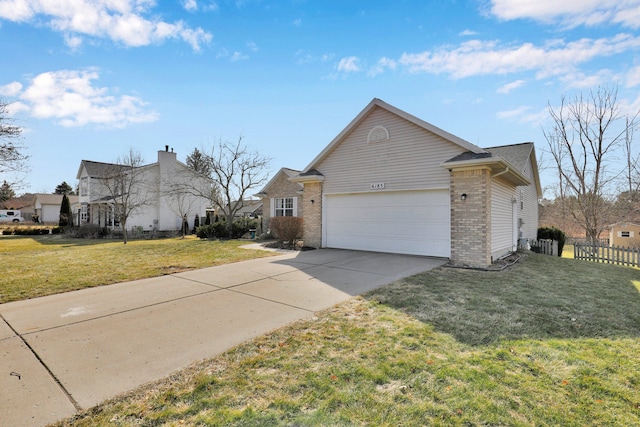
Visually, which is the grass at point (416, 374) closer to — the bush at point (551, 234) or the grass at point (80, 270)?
the grass at point (80, 270)

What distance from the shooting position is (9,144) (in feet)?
32.8

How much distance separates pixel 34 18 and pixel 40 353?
10318 mm

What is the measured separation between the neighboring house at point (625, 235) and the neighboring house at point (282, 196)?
30.7 m

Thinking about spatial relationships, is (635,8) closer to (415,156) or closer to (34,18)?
(415,156)

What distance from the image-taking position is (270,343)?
386 centimetres

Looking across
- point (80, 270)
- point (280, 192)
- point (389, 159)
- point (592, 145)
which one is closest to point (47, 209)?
point (280, 192)

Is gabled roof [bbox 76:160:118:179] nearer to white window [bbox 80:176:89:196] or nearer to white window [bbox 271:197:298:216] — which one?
white window [bbox 80:176:89:196]

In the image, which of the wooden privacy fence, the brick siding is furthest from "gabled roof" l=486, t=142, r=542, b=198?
the brick siding

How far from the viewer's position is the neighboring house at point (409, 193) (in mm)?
9422

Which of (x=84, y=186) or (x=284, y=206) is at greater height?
(x=84, y=186)

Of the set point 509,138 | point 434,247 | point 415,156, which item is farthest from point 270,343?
point 509,138

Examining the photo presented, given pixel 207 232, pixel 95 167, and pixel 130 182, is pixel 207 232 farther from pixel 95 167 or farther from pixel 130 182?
pixel 95 167

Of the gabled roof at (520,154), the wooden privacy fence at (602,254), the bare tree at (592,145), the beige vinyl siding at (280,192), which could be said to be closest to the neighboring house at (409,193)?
the gabled roof at (520,154)

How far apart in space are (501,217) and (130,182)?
23.2 m
